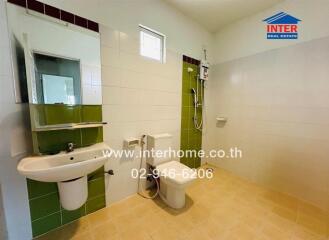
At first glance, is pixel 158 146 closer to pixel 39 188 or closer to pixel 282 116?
pixel 39 188

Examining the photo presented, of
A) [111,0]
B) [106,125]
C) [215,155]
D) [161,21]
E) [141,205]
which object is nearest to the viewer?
[111,0]

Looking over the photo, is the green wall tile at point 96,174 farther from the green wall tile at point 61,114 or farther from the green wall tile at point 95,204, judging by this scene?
the green wall tile at point 61,114

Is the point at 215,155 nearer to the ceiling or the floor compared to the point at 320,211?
nearer to the ceiling

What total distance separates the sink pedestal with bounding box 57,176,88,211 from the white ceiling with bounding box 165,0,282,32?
2.41 m

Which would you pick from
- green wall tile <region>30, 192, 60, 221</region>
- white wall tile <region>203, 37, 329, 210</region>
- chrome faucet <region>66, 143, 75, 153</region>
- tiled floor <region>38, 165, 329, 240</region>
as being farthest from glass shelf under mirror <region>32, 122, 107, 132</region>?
white wall tile <region>203, 37, 329, 210</region>

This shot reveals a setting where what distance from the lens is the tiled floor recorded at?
1343mm

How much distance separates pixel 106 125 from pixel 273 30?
2.58 metres

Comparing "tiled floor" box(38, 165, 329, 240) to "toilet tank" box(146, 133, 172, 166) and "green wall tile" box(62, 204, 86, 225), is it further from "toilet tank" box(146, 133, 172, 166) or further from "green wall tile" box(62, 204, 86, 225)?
"toilet tank" box(146, 133, 172, 166)

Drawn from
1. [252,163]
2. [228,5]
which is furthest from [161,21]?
[252,163]

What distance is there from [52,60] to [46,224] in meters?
1.48

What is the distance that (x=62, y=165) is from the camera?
119 centimetres

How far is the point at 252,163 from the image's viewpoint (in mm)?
2314

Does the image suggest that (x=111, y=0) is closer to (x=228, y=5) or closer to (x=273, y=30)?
(x=228, y=5)

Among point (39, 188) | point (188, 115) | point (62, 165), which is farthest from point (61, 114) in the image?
point (188, 115)
